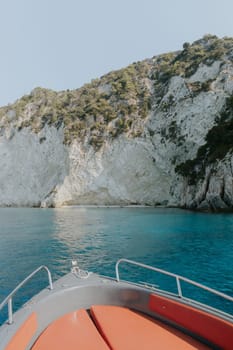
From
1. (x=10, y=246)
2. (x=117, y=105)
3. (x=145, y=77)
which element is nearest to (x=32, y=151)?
(x=117, y=105)

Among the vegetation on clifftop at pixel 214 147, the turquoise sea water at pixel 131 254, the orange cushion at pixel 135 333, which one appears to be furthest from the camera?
the vegetation on clifftop at pixel 214 147

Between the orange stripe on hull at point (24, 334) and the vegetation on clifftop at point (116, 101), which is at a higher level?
the vegetation on clifftop at point (116, 101)

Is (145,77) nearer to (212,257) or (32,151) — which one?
(32,151)

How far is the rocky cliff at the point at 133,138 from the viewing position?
48.5 m

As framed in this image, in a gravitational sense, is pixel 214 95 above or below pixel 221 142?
above

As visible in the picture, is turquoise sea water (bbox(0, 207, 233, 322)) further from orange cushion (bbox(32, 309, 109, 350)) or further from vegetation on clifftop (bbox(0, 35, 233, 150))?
vegetation on clifftop (bbox(0, 35, 233, 150))

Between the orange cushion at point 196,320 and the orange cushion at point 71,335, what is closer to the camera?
the orange cushion at point 196,320

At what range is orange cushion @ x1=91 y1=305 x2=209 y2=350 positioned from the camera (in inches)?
150

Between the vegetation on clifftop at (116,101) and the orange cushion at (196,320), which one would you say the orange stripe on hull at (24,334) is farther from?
the vegetation on clifftop at (116,101)

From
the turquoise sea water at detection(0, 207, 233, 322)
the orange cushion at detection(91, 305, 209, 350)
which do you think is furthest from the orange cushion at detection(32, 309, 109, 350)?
the turquoise sea water at detection(0, 207, 233, 322)

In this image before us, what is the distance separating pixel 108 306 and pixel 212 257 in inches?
378

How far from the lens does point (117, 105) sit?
6397 cm

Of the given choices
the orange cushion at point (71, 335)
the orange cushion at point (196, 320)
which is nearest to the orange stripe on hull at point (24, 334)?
the orange cushion at point (71, 335)

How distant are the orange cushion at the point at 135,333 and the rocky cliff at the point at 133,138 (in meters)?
36.2
